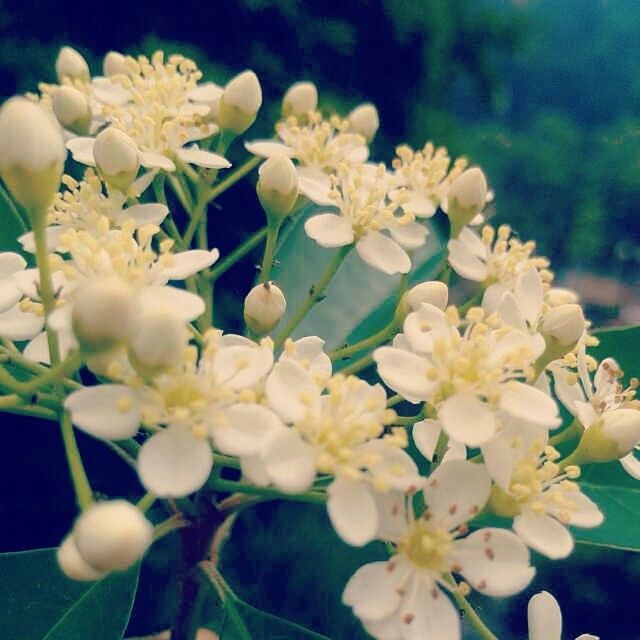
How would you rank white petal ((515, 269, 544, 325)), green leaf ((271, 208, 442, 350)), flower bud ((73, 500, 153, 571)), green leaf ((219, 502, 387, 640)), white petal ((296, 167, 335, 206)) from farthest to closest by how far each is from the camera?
green leaf ((219, 502, 387, 640)) → green leaf ((271, 208, 442, 350)) → white petal ((296, 167, 335, 206)) → white petal ((515, 269, 544, 325)) → flower bud ((73, 500, 153, 571))

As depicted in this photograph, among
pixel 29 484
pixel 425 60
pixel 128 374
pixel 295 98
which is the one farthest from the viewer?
pixel 425 60

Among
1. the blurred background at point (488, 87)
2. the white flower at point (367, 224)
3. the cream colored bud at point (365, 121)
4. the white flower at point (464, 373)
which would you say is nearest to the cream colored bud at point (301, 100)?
the cream colored bud at point (365, 121)

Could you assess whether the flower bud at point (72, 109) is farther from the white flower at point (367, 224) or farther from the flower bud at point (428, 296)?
the flower bud at point (428, 296)

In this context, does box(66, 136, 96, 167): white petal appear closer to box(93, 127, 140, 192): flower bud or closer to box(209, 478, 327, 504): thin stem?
box(93, 127, 140, 192): flower bud

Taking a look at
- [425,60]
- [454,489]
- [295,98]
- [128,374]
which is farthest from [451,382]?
[425,60]

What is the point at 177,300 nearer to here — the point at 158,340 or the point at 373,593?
the point at 158,340

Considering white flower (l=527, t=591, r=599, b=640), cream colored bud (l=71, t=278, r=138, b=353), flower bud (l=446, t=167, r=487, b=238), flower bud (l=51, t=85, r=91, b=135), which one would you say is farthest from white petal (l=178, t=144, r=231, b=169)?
white flower (l=527, t=591, r=599, b=640)

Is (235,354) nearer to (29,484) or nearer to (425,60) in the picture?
(29,484)
